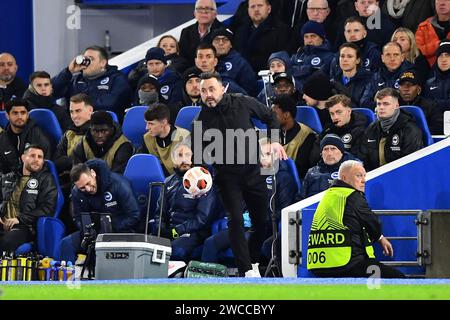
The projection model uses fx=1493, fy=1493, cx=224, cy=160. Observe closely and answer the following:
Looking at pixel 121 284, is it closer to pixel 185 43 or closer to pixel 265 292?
pixel 265 292

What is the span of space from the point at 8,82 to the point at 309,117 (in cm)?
403

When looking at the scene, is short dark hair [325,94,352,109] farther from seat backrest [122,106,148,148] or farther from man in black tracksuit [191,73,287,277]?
seat backrest [122,106,148,148]

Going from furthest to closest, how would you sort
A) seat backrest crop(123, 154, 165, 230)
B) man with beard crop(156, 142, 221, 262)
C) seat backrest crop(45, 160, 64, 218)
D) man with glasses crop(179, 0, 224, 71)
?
man with glasses crop(179, 0, 224, 71) < seat backrest crop(45, 160, 64, 218) < seat backrest crop(123, 154, 165, 230) < man with beard crop(156, 142, 221, 262)

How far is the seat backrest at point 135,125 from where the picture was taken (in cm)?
1505

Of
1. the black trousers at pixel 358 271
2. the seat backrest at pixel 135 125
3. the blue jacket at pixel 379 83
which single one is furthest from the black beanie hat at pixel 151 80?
the black trousers at pixel 358 271

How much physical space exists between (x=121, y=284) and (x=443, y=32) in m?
5.78

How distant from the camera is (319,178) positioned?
527 inches

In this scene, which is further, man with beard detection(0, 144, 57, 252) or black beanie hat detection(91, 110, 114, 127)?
black beanie hat detection(91, 110, 114, 127)

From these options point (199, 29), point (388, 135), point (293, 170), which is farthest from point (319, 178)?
point (199, 29)

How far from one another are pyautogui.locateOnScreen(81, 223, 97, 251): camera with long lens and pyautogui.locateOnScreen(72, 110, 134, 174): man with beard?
2.87ft

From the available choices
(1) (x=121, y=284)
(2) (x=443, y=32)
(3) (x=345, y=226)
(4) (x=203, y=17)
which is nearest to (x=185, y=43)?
(4) (x=203, y=17)

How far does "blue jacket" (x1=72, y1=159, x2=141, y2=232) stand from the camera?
1381 centimetres

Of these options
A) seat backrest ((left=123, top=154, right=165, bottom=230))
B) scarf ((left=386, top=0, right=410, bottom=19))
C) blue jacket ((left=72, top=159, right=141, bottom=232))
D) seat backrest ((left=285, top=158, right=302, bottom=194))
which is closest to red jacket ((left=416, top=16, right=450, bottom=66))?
scarf ((left=386, top=0, right=410, bottom=19))

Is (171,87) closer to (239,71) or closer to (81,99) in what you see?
(239,71)
